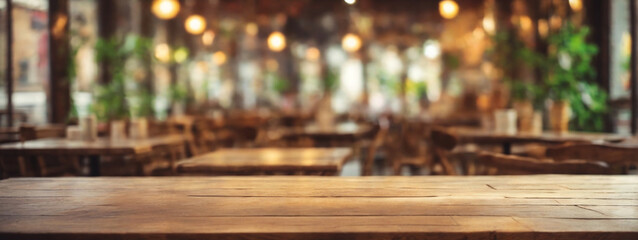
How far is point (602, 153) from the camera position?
92.0 inches

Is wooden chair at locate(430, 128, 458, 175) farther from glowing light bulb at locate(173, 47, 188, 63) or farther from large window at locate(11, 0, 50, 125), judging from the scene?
glowing light bulb at locate(173, 47, 188, 63)

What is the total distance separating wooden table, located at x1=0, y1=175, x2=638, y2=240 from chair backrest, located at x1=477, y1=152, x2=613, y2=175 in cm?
14

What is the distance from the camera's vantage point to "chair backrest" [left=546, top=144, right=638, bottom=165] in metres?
2.30

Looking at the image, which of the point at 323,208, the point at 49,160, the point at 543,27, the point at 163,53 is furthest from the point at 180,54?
the point at 323,208

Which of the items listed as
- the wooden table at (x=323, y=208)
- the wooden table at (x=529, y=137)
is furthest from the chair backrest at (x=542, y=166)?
the wooden table at (x=529, y=137)

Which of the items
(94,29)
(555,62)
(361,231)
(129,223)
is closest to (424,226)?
(361,231)

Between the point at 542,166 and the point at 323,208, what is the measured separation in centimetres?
112

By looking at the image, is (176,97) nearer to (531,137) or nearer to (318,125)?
(318,125)

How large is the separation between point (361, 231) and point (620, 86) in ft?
18.2

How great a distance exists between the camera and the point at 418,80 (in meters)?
14.6

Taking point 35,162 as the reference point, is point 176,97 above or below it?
above

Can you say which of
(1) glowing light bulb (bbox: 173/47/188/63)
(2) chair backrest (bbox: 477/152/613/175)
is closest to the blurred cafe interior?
(2) chair backrest (bbox: 477/152/613/175)

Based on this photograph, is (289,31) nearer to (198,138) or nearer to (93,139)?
(198,138)

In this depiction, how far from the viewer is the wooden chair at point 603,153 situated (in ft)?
7.54
